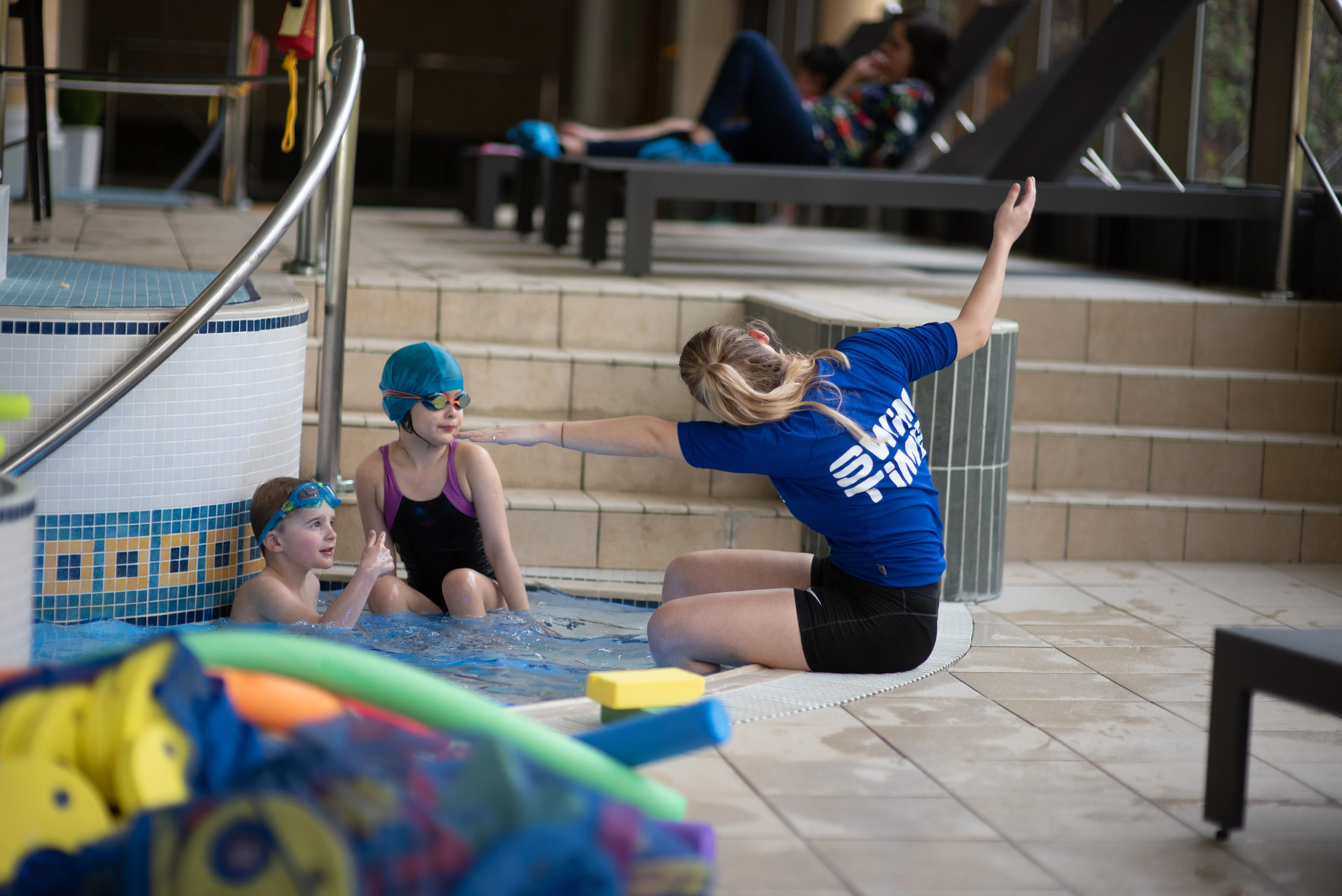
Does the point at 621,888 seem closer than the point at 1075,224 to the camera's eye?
Yes

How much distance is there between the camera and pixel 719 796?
2453 millimetres

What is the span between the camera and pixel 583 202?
595 cm

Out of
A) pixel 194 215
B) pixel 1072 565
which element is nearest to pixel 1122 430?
pixel 1072 565

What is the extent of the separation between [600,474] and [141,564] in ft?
4.82

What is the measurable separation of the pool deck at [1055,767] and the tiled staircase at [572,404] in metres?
0.91

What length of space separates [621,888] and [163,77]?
13.4ft

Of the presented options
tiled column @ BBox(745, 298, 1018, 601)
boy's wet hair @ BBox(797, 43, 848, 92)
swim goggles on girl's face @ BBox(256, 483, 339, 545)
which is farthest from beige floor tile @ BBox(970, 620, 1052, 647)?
boy's wet hair @ BBox(797, 43, 848, 92)

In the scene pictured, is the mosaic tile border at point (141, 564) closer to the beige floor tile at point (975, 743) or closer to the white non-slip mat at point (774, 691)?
the white non-slip mat at point (774, 691)

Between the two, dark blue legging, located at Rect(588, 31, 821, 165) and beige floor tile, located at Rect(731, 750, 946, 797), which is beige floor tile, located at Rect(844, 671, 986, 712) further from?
dark blue legging, located at Rect(588, 31, 821, 165)

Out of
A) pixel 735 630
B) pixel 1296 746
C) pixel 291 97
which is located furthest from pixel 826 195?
pixel 1296 746

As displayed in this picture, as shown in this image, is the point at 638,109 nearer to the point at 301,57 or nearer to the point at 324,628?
the point at 301,57

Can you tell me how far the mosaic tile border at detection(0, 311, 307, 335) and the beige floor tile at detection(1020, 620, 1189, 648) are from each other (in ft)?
6.91

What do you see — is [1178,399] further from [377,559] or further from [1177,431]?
[377,559]

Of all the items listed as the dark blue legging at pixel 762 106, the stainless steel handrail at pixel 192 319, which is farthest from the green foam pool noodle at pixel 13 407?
the dark blue legging at pixel 762 106
